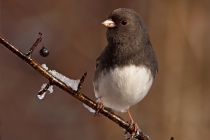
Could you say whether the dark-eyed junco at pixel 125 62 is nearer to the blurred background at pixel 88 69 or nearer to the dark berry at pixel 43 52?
the dark berry at pixel 43 52

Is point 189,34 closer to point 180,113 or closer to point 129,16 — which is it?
point 180,113

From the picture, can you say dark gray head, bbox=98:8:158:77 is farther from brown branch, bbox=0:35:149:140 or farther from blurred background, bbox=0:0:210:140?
blurred background, bbox=0:0:210:140

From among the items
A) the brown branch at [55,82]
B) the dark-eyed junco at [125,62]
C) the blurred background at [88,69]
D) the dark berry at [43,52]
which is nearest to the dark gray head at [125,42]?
the dark-eyed junco at [125,62]

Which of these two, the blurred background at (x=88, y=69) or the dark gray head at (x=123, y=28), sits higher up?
the blurred background at (x=88, y=69)

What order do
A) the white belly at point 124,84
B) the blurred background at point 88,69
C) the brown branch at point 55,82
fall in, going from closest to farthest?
the brown branch at point 55,82 < the white belly at point 124,84 < the blurred background at point 88,69

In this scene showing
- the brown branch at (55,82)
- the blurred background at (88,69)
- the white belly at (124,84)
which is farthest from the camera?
the blurred background at (88,69)

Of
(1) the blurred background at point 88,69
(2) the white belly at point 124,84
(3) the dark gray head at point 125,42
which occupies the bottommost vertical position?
(2) the white belly at point 124,84

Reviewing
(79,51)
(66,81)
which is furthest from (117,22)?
(79,51)

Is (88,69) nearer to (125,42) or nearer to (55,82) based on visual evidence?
(125,42)
